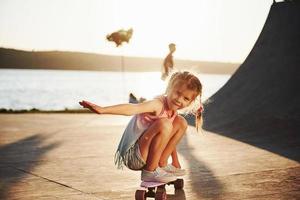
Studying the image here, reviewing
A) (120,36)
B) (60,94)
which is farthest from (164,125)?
(60,94)

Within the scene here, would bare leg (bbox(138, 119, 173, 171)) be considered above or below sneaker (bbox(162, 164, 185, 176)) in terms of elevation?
above

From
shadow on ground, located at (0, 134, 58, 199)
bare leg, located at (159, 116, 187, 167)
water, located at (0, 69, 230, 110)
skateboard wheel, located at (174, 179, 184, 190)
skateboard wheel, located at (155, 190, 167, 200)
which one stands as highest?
bare leg, located at (159, 116, 187, 167)

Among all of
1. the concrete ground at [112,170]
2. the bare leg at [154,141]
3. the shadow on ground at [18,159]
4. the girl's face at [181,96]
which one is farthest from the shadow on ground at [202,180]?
the shadow on ground at [18,159]

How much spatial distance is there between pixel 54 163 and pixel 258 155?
8.76 feet

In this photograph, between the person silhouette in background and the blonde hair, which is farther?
the person silhouette in background

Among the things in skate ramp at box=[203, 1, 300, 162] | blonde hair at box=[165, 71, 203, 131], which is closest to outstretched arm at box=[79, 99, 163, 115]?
blonde hair at box=[165, 71, 203, 131]

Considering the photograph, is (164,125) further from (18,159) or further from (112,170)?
(18,159)

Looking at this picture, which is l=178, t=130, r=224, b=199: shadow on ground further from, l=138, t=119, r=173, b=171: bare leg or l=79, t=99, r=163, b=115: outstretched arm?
l=79, t=99, r=163, b=115: outstretched arm

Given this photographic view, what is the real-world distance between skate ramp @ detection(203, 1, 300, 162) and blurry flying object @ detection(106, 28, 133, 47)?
14.2 ft

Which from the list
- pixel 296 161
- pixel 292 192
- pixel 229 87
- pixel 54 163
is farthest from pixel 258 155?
pixel 229 87

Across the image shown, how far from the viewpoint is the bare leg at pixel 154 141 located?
135 inches

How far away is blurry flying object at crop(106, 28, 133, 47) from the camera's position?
13637mm

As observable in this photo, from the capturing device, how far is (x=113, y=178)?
450 centimetres

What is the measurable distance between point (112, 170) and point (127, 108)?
2.02m
